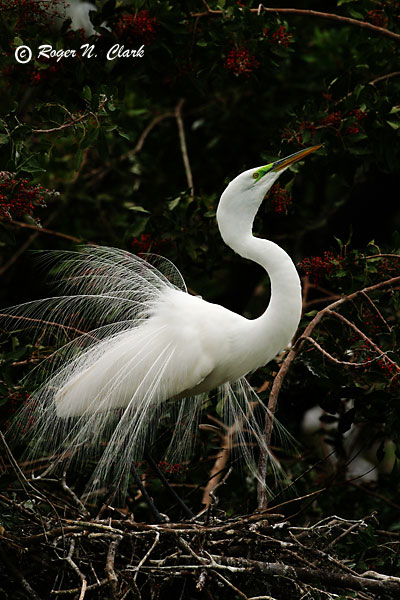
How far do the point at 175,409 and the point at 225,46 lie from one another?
170cm

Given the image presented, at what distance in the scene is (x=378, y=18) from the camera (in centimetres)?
381

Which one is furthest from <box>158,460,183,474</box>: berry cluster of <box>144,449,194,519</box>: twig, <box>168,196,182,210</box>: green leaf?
<box>168,196,182,210</box>: green leaf

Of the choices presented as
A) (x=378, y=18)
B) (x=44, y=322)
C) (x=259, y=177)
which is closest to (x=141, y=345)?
(x=44, y=322)

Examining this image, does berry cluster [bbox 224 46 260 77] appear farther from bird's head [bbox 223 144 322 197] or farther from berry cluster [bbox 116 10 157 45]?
bird's head [bbox 223 144 322 197]

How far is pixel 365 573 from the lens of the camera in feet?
8.31

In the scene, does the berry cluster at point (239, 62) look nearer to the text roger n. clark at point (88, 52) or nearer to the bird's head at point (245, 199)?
the text roger n. clark at point (88, 52)

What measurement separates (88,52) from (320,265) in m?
1.48

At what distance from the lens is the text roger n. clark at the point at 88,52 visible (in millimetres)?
3488

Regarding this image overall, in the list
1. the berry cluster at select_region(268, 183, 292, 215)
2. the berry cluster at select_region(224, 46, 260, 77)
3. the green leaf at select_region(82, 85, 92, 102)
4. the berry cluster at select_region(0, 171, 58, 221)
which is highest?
the green leaf at select_region(82, 85, 92, 102)

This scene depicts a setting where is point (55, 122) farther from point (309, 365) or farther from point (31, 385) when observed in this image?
point (309, 365)

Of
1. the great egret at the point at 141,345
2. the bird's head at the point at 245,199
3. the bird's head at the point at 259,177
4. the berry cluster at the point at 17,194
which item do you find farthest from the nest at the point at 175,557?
the bird's head at the point at 259,177

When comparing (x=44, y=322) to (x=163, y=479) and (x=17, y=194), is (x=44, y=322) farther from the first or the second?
(x=163, y=479)

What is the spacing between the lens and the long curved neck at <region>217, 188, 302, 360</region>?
2924 millimetres

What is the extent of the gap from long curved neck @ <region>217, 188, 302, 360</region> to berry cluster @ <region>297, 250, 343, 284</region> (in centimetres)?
25
